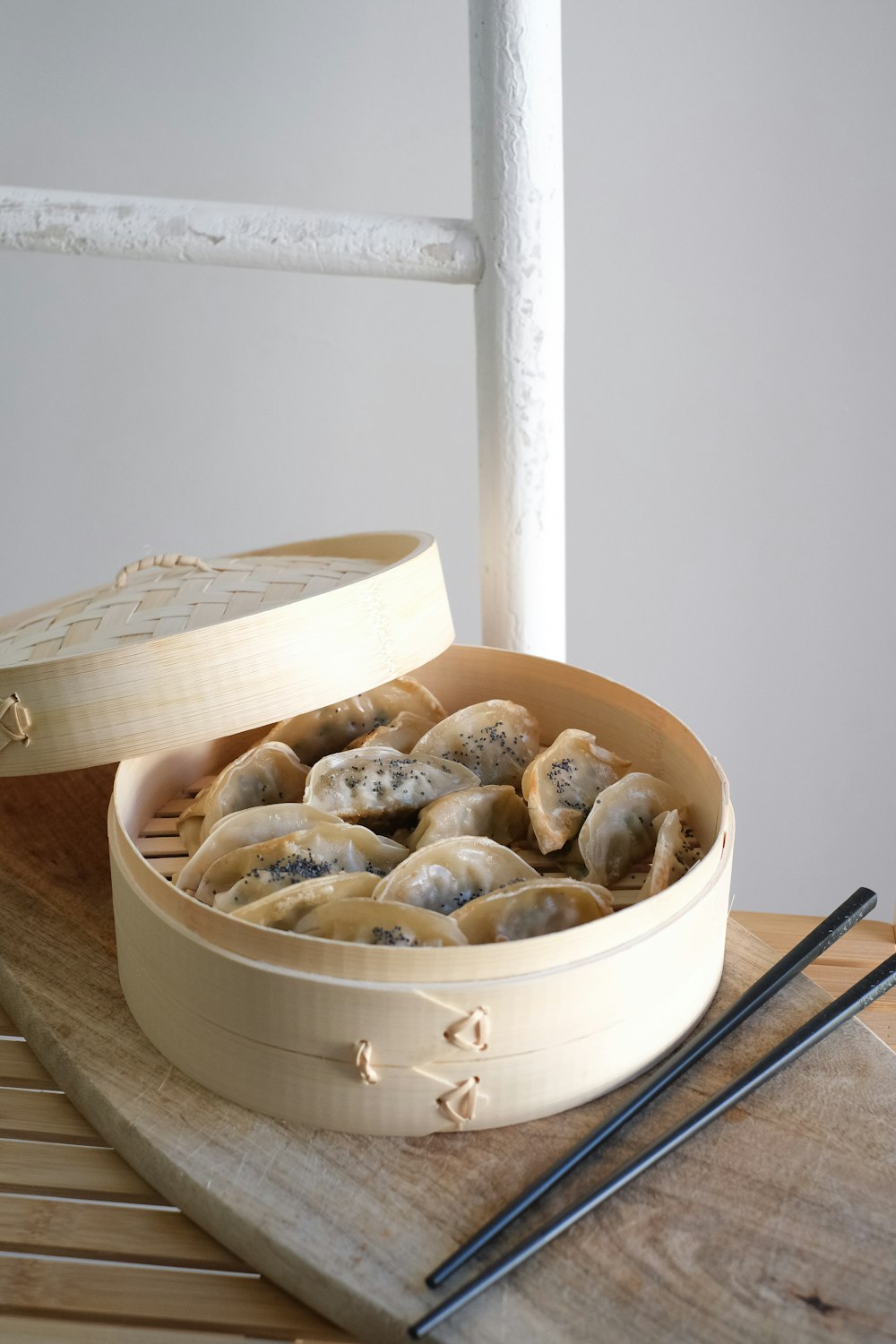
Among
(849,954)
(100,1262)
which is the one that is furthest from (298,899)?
(849,954)

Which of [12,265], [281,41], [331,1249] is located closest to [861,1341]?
[331,1249]

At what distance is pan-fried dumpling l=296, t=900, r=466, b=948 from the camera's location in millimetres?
753

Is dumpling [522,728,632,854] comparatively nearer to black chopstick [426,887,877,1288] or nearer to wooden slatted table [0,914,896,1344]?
black chopstick [426,887,877,1288]

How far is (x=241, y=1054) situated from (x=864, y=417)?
1.73m

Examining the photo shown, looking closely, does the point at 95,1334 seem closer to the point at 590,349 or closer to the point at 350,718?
the point at 350,718

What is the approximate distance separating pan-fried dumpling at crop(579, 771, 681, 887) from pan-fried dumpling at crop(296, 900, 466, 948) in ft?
0.59

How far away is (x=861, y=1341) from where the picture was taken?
2.00 ft

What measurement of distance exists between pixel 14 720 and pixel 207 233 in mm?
558

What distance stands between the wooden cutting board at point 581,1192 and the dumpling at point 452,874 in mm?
170

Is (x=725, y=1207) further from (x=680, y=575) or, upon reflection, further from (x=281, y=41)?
(x=281, y=41)

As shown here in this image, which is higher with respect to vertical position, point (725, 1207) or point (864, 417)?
point (864, 417)

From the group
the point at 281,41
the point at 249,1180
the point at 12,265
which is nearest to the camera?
the point at 249,1180

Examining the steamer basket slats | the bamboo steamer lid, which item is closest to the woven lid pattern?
the bamboo steamer lid

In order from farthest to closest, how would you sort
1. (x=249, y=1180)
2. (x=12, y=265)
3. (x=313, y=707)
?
(x=12, y=265), (x=313, y=707), (x=249, y=1180)
